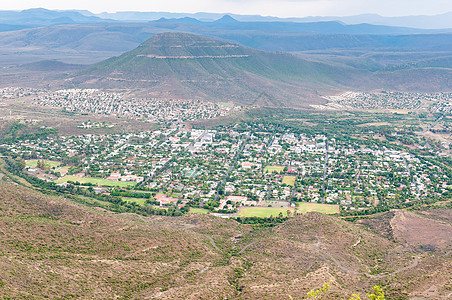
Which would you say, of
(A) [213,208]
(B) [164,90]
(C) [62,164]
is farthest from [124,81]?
(A) [213,208]

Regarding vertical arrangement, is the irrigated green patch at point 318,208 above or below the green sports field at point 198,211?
above

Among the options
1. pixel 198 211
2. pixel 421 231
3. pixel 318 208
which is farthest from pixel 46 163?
pixel 421 231

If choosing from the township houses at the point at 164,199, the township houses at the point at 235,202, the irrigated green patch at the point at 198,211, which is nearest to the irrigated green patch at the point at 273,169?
the township houses at the point at 235,202

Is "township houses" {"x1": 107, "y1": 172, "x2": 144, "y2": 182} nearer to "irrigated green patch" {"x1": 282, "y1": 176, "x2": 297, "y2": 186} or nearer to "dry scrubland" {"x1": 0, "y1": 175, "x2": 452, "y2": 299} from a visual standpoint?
"dry scrubland" {"x1": 0, "y1": 175, "x2": 452, "y2": 299}

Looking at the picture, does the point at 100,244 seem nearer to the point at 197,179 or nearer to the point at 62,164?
the point at 197,179

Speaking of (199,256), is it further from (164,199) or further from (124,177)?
(124,177)

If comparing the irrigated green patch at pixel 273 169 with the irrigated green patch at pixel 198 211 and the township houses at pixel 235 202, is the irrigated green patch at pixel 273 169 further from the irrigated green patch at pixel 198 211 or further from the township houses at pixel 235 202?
the irrigated green patch at pixel 198 211
